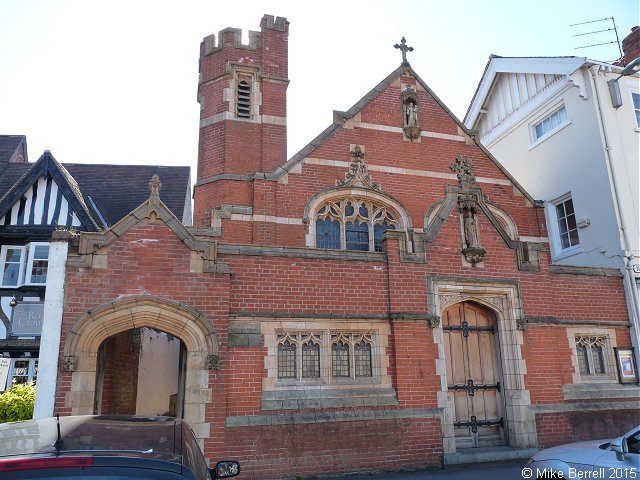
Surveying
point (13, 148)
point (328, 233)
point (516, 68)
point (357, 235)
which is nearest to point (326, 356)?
point (328, 233)

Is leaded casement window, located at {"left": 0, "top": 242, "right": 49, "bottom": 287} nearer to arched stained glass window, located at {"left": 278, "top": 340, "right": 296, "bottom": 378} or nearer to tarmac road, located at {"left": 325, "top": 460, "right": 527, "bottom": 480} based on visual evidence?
arched stained glass window, located at {"left": 278, "top": 340, "right": 296, "bottom": 378}

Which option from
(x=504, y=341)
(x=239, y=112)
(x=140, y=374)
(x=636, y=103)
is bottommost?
(x=140, y=374)

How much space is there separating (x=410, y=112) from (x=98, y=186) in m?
12.1

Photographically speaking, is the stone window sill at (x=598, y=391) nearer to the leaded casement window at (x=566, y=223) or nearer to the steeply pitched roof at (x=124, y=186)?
the leaded casement window at (x=566, y=223)

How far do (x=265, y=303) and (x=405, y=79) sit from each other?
29.0ft

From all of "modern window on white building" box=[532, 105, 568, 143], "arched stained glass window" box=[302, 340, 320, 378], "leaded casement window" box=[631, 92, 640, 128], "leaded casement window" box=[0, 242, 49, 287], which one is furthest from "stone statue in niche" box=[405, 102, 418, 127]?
"leaded casement window" box=[0, 242, 49, 287]

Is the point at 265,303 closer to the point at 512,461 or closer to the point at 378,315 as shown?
the point at 378,315

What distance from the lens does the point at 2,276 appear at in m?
14.7

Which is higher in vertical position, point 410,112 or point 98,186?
point 98,186

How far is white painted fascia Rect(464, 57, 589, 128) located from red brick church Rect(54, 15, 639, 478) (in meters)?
5.59

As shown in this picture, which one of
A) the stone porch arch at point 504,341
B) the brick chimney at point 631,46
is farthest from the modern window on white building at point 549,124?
the stone porch arch at point 504,341

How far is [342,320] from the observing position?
914 centimetres

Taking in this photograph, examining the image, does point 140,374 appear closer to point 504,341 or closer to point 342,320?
point 342,320

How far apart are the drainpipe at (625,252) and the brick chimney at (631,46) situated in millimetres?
2719
